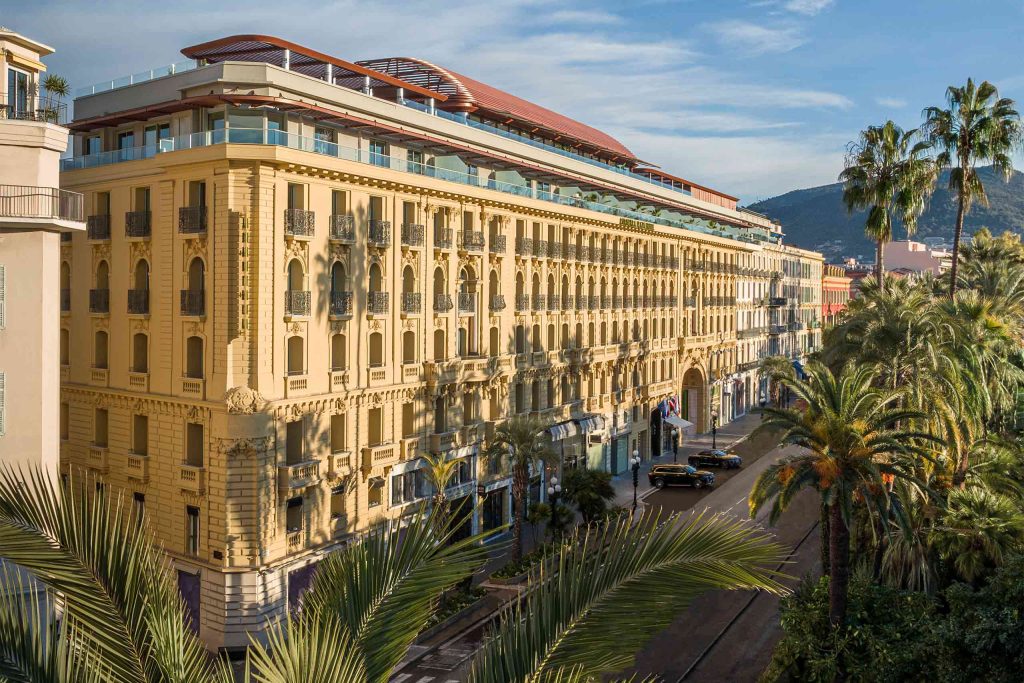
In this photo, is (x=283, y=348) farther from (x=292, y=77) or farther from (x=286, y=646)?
(x=286, y=646)

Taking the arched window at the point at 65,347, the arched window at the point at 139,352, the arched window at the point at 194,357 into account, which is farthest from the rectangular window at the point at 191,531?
the arched window at the point at 65,347

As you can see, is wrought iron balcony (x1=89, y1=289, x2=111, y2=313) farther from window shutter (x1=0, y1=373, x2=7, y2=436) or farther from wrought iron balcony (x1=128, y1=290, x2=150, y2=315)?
window shutter (x1=0, y1=373, x2=7, y2=436)

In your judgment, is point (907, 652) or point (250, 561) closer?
point (907, 652)

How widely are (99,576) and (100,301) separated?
3508 cm

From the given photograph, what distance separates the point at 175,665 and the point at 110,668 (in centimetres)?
74

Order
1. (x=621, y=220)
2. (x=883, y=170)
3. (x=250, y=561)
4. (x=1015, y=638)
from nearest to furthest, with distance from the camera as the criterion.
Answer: (x=1015, y=638), (x=250, y=561), (x=883, y=170), (x=621, y=220)

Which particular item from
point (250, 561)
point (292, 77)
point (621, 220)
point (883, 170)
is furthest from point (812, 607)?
point (621, 220)

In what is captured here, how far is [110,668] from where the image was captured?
923cm

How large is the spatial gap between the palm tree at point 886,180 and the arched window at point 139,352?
40.9 m

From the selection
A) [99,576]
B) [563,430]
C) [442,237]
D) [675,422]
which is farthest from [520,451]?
[675,422]

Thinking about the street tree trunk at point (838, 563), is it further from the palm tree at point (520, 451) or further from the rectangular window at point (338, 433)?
the rectangular window at point (338, 433)

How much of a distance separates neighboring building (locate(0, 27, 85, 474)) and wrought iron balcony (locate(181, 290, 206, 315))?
20.5ft

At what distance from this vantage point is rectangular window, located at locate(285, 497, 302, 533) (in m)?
37.5

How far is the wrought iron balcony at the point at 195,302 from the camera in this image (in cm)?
3656
